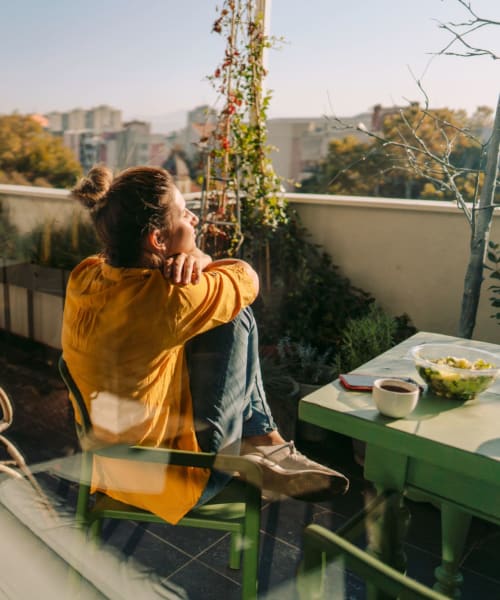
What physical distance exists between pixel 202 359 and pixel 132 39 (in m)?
1.52

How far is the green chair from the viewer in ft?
3.89

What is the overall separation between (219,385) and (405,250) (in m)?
2.18

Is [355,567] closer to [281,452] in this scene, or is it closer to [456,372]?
[456,372]

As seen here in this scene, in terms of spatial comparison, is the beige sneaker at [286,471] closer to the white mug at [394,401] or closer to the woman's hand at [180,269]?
the white mug at [394,401]

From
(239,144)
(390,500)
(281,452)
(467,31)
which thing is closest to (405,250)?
(239,144)

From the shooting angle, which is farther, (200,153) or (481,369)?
(200,153)

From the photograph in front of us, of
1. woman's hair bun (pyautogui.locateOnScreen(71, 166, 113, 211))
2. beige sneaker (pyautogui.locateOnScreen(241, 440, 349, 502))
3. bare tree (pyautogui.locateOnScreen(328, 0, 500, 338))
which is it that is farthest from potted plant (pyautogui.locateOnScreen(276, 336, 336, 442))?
woman's hair bun (pyautogui.locateOnScreen(71, 166, 113, 211))

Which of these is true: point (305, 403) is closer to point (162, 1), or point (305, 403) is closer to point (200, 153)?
point (162, 1)

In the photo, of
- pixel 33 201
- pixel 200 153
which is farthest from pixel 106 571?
pixel 200 153

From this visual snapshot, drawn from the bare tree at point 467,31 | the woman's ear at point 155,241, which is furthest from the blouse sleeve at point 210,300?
the bare tree at point 467,31

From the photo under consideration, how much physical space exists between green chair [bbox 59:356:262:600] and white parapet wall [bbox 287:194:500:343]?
2.09 m

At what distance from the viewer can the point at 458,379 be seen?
127 cm

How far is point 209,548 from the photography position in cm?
181

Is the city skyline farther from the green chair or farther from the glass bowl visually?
the glass bowl
